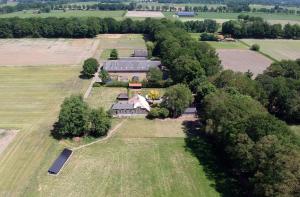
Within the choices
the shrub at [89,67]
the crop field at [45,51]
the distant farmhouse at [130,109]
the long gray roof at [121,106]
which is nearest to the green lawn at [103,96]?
the long gray roof at [121,106]

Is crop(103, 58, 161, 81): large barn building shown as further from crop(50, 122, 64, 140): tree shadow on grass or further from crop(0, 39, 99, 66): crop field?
crop(50, 122, 64, 140): tree shadow on grass

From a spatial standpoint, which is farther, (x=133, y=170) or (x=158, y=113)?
(x=158, y=113)

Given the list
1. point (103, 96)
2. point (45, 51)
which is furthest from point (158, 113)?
point (45, 51)

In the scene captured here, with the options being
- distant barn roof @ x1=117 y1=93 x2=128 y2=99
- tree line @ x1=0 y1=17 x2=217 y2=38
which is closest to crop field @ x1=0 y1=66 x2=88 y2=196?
distant barn roof @ x1=117 y1=93 x2=128 y2=99

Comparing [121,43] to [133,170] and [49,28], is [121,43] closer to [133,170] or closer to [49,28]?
[49,28]

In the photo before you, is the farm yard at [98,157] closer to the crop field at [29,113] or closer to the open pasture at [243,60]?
the crop field at [29,113]

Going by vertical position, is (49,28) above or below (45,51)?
above
